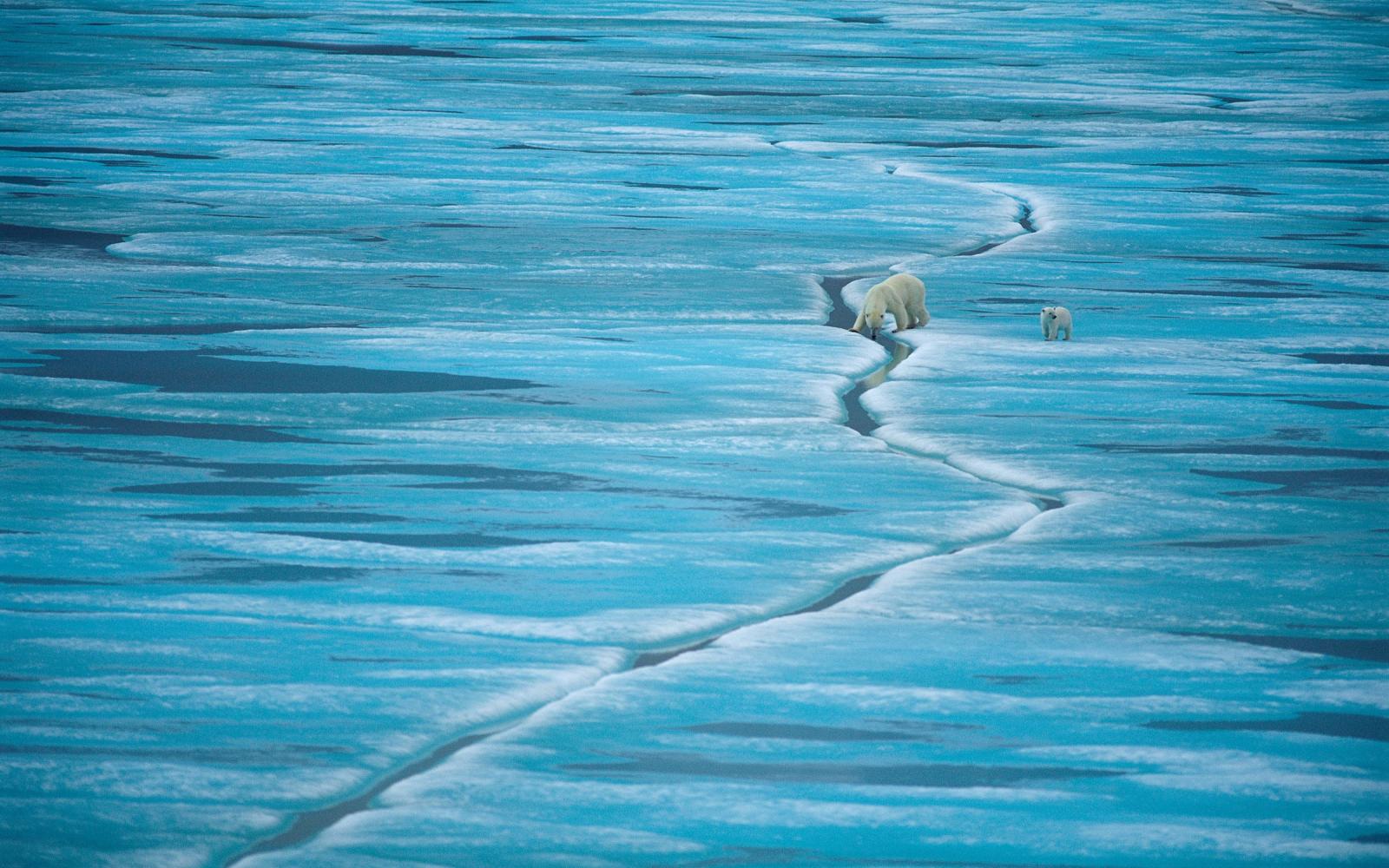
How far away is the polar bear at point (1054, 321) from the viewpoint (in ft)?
22.4

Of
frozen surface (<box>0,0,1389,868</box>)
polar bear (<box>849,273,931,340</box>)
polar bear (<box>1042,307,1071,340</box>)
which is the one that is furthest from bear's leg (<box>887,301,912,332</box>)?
polar bear (<box>1042,307,1071,340</box>)

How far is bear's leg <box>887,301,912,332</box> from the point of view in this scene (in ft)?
23.0

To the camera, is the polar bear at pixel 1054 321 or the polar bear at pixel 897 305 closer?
the polar bear at pixel 1054 321

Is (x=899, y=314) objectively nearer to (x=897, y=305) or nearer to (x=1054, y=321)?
(x=897, y=305)

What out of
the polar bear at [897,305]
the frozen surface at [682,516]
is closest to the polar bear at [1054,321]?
the frozen surface at [682,516]

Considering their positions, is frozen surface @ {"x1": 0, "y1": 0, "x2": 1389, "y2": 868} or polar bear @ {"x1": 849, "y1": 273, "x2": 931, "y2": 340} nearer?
frozen surface @ {"x1": 0, "y1": 0, "x2": 1389, "y2": 868}

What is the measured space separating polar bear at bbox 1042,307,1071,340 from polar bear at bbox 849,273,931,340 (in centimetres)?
51

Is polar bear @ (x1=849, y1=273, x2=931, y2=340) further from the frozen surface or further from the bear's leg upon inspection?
the frozen surface

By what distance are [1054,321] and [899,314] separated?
0.60 metres

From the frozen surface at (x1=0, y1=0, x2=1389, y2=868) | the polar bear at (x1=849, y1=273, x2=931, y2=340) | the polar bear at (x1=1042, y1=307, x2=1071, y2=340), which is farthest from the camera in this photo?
the polar bear at (x1=849, y1=273, x2=931, y2=340)

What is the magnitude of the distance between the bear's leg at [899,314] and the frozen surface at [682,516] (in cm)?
12

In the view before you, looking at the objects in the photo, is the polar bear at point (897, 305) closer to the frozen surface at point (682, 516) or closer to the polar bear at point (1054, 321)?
the frozen surface at point (682, 516)

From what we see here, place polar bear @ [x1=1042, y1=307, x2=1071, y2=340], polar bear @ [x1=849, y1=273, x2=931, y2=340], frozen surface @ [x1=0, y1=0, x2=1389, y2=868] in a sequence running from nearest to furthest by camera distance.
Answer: frozen surface @ [x1=0, y1=0, x2=1389, y2=868]
polar bear @ [x1=1042, y1=307, x2=1071, y2=340]
polar bear @ [x1=849, y1=273, x2=931, y2=340]

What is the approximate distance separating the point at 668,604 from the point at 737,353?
276cm
